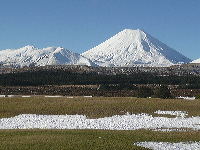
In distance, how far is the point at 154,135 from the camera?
111 ft

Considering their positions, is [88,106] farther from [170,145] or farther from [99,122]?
[170,145]

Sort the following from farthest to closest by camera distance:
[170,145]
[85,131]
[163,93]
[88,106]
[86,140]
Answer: [163,93]
[88,106]
[85,131]
[86,140]
[170,145]

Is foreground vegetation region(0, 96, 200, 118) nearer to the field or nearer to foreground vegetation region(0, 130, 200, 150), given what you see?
the field

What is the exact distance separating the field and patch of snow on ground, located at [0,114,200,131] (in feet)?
10.1

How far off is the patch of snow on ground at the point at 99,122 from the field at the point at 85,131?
3089 mm

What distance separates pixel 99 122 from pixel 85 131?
9.37m

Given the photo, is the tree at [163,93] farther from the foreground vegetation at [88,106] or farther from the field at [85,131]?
the field at [85,131]

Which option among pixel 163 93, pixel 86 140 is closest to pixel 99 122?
pixel 86 140

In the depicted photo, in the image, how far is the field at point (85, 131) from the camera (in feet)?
91.8

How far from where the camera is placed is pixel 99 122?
46.1 meters

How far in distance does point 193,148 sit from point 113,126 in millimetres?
16733

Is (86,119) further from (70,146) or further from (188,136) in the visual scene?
(70,146)

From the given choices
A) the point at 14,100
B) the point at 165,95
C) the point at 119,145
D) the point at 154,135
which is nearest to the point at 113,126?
the point at 154,135

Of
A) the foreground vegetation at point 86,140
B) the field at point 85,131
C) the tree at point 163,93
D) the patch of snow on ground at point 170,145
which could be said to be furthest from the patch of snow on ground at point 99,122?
the tree at point 163,93
